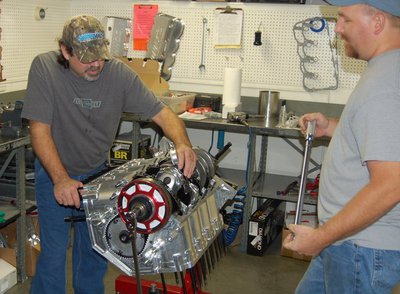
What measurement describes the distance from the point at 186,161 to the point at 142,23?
2.52 m

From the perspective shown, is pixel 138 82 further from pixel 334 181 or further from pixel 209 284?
pixel 209 284

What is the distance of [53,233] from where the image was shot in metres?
2.24

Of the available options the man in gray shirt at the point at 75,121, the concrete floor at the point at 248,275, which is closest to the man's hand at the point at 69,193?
the man in gray shirt at the point at 75,121

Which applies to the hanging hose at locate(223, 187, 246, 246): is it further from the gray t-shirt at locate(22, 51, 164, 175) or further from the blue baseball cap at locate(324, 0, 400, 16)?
the blue baseball cap at locate(324, 0, 400, 16)

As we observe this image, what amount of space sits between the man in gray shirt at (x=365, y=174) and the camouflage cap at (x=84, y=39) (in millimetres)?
1062

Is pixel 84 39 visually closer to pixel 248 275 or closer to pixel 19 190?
pixel 19 190

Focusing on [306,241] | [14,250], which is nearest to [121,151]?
[14,250]

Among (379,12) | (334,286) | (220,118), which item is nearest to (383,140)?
(379,12)

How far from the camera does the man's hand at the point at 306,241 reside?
57.9 inches

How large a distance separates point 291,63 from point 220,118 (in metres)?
0.74

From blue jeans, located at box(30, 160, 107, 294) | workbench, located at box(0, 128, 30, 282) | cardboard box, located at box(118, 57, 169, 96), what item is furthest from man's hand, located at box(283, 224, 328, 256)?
cardboard box, located at box(118, 57, 169, 96)

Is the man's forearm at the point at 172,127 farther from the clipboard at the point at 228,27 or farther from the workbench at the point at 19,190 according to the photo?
the clipboard at the point at 228,27

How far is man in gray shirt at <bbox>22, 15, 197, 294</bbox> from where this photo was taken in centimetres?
212

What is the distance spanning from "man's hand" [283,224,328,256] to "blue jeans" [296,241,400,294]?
0.54ft
